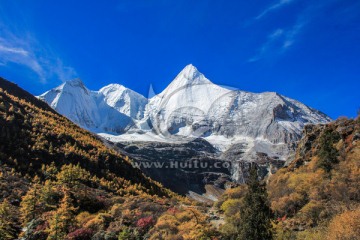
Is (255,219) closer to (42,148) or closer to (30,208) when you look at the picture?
(30,208)

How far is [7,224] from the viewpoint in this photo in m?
37.5

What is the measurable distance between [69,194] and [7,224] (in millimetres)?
10934

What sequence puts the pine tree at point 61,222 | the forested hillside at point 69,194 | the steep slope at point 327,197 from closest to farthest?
the steep slope at point 327,197 < the pine tree at point 61,222 < the forested hillside at point 69,194

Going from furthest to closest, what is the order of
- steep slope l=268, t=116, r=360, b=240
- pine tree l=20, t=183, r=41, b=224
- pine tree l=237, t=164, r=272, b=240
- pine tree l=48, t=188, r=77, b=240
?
pine tree l=20, t=183, r=41, b=224 < pine tree l=48, t=188, r=77, b=240 < pine tree l=237, t=164, r=272, b=240 < steep slope l=268, t=116, r=360, b=240

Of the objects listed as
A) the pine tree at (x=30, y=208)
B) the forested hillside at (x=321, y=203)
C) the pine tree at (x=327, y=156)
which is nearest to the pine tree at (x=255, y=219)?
the forested hillside at (x=321, y=203)

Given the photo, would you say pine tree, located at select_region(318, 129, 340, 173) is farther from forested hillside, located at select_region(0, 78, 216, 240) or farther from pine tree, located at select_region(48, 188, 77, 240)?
pine tree, located at select_region(48, 188, 77, 240)

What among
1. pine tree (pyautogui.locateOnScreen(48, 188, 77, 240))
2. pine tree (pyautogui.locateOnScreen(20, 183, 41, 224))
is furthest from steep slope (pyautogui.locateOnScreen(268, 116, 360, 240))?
pine tree (pyautogui.locateOnScreen(20, 183, 41, 224))

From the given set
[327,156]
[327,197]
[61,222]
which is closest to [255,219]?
[327,197]

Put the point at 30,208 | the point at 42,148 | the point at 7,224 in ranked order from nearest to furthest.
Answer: the point at 7,224, the point at 30,208, the point at 42,148

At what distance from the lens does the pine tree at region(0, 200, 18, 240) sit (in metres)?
36.4

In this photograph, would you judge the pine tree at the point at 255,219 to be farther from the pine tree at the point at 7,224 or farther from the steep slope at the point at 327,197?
the pine tree at the point at 7,224

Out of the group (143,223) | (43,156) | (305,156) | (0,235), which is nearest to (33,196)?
(0,235)

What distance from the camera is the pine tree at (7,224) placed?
119ft

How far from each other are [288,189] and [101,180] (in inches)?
1403
